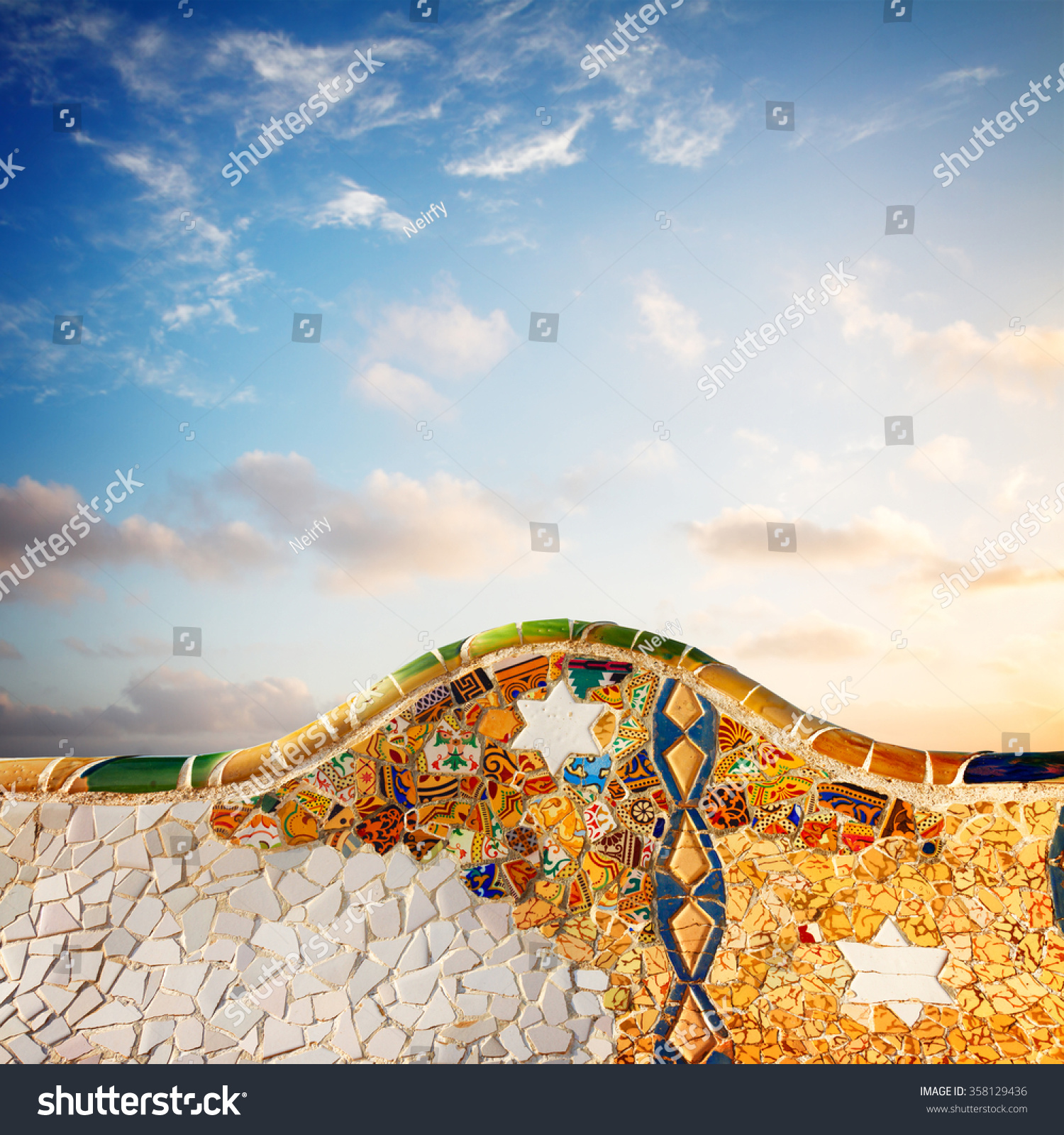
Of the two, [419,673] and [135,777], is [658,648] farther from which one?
[135,777]

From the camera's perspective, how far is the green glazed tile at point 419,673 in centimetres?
343

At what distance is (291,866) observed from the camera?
11.3 feet

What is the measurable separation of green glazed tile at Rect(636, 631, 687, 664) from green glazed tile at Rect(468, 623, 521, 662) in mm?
528

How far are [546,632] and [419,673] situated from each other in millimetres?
578

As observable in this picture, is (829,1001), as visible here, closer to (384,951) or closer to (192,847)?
(384,951)

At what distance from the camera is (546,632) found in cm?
346

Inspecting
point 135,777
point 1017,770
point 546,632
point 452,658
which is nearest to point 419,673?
point 452,658

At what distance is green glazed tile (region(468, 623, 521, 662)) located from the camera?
345 cm

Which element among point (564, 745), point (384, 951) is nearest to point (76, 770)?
point (384, 951)

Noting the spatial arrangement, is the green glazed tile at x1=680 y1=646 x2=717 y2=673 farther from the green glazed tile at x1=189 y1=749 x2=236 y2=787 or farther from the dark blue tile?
the green glazed tile at x1=189 y1=749 x2=236 y2=787

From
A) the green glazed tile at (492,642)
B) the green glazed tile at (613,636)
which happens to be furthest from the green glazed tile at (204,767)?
the green glazed tile at (613,636)

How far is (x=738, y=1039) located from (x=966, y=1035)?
908mm

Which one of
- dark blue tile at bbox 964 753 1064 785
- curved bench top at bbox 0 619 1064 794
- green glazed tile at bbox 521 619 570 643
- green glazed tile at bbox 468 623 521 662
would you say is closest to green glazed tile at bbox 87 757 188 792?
curved bench top at bbox 0 619 1064 794

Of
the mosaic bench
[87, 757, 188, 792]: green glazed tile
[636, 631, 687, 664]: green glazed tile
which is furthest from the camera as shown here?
[87, 757, 188, 792]: green glazed tile
